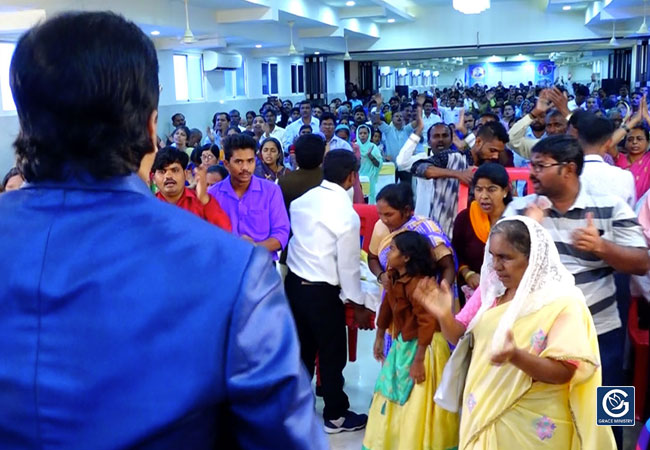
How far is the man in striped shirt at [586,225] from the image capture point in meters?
2.33

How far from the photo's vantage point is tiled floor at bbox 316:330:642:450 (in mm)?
3135

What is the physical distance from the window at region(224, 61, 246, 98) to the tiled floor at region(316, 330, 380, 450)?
10823 millimetres

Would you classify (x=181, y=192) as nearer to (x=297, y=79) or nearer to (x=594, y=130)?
(x=594, y=130)

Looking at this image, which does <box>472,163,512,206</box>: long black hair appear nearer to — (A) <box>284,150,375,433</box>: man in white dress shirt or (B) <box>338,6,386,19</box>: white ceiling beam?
(A) <box>284,150,375,433</box>: man in white dress shirt

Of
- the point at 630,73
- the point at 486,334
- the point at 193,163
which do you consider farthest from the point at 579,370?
the point at 630,73

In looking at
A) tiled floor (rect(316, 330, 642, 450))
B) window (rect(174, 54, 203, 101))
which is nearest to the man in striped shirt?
tiled floor (rect(316, 330, 642, 450))

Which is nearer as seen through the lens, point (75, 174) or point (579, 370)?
point (75, 174)

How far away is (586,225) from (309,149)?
1822mm

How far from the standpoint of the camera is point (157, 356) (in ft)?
2.36

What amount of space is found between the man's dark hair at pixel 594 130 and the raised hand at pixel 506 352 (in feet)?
6.40

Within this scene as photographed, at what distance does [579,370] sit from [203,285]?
1.60 meters

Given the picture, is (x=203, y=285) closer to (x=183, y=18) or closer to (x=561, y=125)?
(x=561, y=125)

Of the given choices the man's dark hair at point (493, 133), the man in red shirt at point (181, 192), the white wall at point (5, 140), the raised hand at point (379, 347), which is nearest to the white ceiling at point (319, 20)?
the white wall at point (5, 140)

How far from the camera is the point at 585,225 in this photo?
234cm
